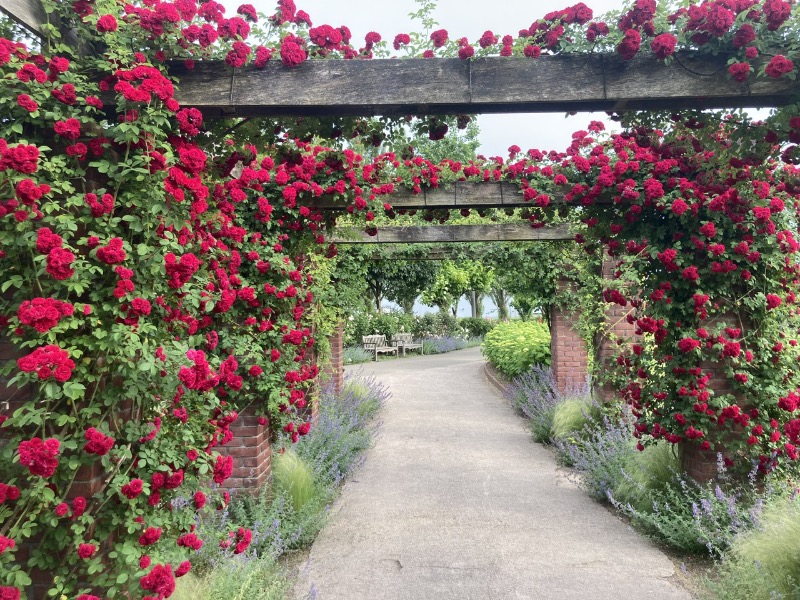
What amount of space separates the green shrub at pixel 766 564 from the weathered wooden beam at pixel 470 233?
194 inches

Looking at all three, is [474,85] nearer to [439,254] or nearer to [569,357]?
[569,357]

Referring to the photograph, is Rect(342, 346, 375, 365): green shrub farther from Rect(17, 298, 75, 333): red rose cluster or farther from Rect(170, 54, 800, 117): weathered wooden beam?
Rect(17, 298, 75, 333): red rose cluster

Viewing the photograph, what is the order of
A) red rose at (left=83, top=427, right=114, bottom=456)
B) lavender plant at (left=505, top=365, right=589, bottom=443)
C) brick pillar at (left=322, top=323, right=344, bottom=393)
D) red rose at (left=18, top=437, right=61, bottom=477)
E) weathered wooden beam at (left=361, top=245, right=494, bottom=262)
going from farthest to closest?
weathered wooden beam at (left=361, top=245, right=494, bottom=262), brick pillar at (left=322, top=323, right=344, bottom=393), lavender plant at (left=505, top=365, right=589, bottom=443), red rose at (left=83, top=427, right=114, bottom=456), red rose at (left=18, top=437, right=61, bottom=477)

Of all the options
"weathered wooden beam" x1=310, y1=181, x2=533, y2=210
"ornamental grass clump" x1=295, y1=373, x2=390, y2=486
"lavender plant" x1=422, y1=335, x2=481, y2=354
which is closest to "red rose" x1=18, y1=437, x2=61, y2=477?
"ornamental grass clump" x1=295, y1=373, x2=390, y2=486

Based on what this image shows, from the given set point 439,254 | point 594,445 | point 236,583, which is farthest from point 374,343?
point 236,583

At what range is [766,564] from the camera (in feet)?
9.92

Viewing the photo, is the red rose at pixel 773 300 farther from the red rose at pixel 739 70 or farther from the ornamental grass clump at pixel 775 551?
the red rose at pixel 739 70

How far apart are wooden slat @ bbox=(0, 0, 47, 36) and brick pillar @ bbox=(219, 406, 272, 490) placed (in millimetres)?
2867

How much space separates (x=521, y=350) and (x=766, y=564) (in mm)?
8305

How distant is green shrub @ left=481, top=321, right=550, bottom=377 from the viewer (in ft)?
35.2

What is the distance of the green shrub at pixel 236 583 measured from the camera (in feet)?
9.32

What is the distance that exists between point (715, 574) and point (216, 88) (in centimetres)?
420

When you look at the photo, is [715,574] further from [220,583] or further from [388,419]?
[388,419]

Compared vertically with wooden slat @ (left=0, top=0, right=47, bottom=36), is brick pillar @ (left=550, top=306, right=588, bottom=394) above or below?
below
